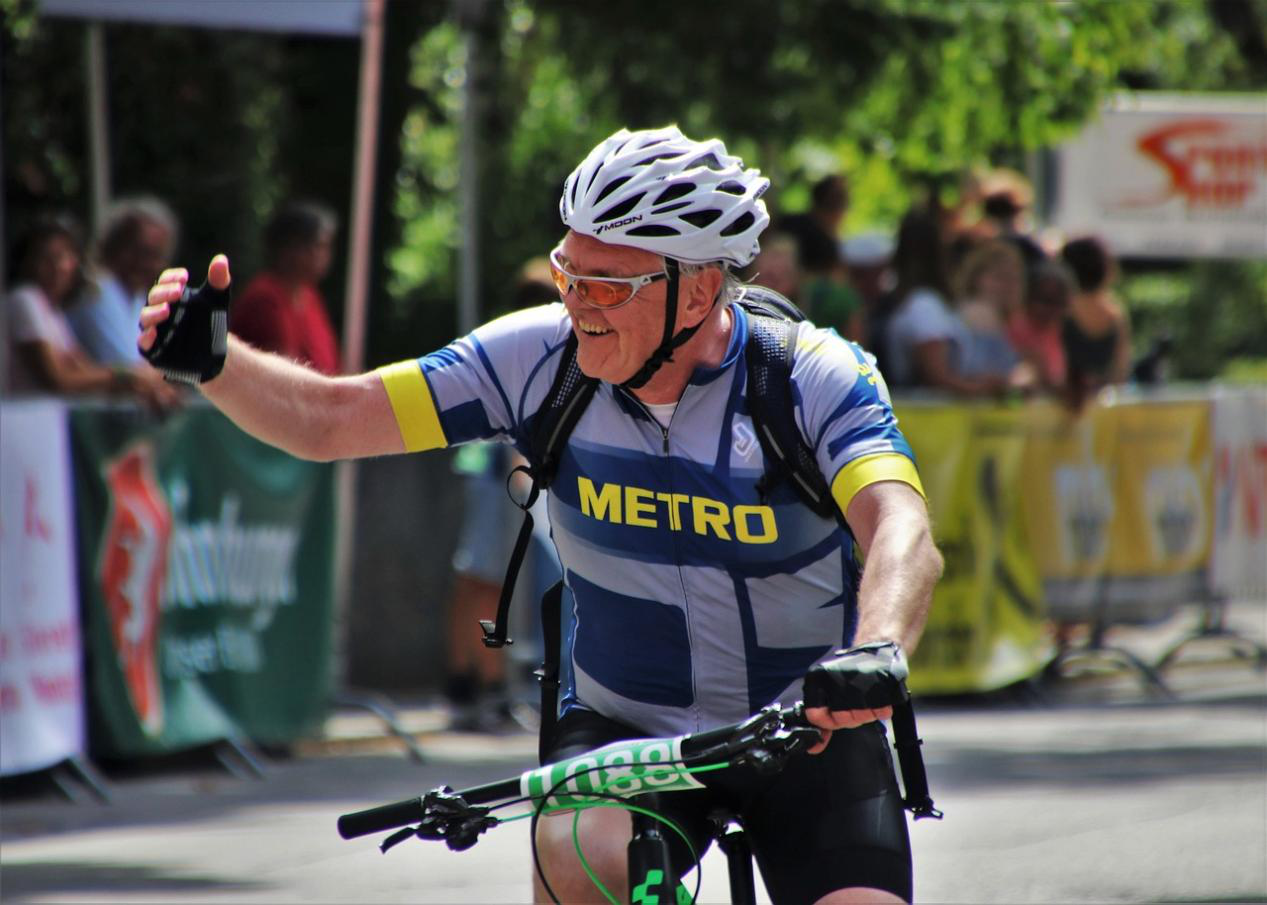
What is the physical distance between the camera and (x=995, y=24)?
13164mm

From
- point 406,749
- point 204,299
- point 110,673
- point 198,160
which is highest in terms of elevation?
point 204,299

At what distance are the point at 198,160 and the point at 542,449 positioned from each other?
11450 mm

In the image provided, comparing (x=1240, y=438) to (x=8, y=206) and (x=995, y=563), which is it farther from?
(x=8, y=206)

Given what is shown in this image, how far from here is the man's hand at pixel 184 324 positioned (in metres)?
3.65

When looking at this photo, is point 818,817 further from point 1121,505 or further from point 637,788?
point 1121,505

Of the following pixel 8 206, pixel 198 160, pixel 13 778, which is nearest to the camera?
pixel 13 778

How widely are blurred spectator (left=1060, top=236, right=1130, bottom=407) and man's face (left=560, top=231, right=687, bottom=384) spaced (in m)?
9.35

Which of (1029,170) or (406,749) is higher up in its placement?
(1029,170)

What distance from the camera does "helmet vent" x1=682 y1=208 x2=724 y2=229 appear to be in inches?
143

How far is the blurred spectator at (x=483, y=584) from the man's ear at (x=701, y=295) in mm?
7099

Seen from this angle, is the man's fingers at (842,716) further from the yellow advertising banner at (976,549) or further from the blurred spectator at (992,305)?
the blurred spectator at (992,305)

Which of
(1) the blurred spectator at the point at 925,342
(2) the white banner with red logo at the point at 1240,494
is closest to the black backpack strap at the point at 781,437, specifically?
(1) the blurred spectator at the point at 925,342

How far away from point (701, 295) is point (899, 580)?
640 mm

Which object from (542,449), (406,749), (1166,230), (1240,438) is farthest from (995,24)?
(542,449)
